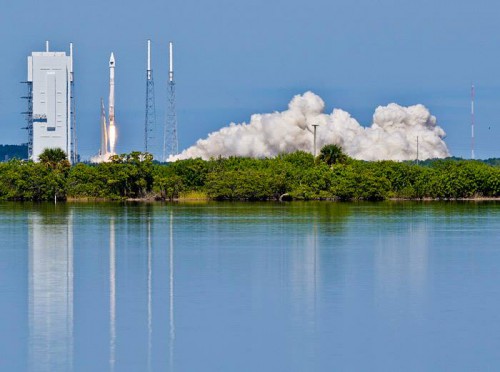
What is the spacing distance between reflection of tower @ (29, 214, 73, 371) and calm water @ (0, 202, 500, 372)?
0.14ft

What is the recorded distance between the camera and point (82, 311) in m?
26.0

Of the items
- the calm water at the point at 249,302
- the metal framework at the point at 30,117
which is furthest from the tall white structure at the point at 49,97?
the calm water at the point at 249,302

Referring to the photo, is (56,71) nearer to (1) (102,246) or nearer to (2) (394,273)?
(1) (102,246)

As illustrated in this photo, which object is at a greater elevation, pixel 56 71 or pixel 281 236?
pixel 56 71

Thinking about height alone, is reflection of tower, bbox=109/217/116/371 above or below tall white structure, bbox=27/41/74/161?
below

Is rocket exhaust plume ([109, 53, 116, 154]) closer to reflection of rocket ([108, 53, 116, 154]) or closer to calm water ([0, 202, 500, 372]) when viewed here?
reflection of rocket ([108, 53, 116, 154])

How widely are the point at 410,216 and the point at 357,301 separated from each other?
4552 centimetres

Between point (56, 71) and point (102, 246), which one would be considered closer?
point (102, 246)

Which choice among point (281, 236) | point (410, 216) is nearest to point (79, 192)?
point (410, 216)

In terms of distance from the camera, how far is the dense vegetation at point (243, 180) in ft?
364

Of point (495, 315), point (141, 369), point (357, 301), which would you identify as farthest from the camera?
point (357, 301)

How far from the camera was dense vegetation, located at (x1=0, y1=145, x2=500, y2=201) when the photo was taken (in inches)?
Result: 4368

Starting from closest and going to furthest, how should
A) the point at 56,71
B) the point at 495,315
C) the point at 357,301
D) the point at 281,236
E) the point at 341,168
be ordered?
the point at 495,315
the point at 357,301
the point at 281,236
the point at 341,168
the point at 56,71

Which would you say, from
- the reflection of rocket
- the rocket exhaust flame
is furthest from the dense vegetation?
the rocket exhaust flame
